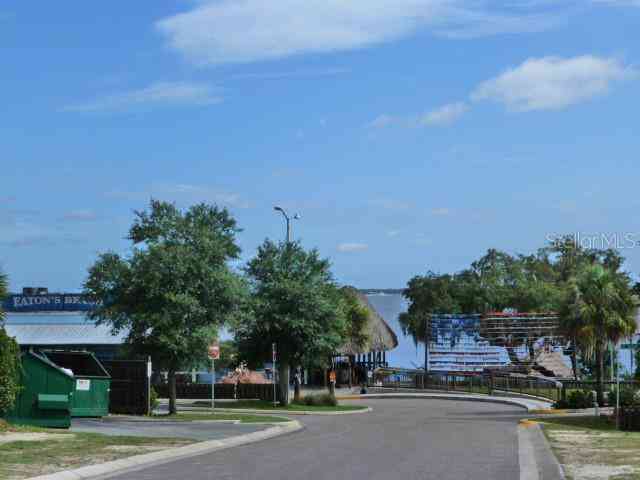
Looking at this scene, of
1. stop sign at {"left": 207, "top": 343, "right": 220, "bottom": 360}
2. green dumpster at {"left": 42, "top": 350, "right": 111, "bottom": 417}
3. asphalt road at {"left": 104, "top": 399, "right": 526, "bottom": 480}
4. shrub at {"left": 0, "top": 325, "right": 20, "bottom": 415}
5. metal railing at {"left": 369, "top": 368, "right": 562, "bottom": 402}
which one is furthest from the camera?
metal railing at {"left": 369, "top": 368, "right": 562, "bottom": 402}

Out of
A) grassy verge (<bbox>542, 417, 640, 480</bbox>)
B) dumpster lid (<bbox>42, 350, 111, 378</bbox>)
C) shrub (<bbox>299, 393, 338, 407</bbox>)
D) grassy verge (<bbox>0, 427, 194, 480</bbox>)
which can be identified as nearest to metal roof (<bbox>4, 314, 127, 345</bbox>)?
shrub (<bbox>299, 393, 338, 407</bbox>)

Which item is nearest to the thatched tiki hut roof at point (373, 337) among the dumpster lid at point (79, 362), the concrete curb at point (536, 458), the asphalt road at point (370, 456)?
the asphalt road at point (370, 456)

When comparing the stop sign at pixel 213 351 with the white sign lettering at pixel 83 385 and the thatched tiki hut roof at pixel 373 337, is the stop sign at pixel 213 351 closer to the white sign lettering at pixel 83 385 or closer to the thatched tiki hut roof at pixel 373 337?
the white sign lettering at pixel 83 385

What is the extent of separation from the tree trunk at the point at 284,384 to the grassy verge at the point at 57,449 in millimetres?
22803

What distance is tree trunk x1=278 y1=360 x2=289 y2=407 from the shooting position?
4616 centimetres

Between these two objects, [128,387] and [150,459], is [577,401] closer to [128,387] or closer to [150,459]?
[128,387]

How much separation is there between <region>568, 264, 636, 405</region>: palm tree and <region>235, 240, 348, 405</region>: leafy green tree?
11.4m

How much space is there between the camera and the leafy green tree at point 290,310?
4637 centimetres

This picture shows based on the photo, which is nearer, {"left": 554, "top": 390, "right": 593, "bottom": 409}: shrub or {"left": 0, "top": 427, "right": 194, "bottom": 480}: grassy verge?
{"left": 0, "top": 427, "right": 194, "bottom": 480}: grassy verge

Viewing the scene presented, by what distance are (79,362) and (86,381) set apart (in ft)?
4.60


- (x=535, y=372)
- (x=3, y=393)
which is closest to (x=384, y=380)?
(x=535, y=372)

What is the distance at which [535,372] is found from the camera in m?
67.9

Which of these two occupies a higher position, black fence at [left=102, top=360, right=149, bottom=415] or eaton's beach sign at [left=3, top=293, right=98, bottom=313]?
eaton's beach sign at [left=3, top=293, right=98, bottom=313]

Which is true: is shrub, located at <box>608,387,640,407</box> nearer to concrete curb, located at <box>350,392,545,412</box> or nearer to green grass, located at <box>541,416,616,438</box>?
green grass, located at <box>541,416,616,438</box>
